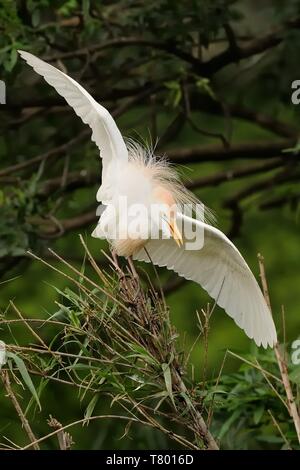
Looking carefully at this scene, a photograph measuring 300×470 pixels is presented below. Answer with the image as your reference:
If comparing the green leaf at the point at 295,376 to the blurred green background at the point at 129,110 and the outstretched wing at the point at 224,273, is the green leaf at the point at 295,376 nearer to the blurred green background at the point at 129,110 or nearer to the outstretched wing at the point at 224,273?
the outstretched wing at the point at 224,273

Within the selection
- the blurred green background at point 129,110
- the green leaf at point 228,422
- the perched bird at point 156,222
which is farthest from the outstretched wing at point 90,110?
→ the green leaf at point 228,422

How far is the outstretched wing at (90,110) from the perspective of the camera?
285 cm

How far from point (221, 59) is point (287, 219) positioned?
4.82 feet

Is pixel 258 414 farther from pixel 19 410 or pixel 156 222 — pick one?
pixel 19 410

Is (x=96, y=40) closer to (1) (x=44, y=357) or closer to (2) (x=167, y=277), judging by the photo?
(2) (x=167, y=277)

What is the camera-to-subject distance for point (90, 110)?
2.90 meters

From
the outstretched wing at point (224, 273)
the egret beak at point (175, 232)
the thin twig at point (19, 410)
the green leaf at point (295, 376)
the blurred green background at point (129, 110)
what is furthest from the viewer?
the blurred green background at point (129, 110)

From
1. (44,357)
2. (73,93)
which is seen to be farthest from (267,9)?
(44,357)

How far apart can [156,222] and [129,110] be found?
169 centimetres

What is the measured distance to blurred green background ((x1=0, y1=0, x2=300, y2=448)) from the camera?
3.94 metres

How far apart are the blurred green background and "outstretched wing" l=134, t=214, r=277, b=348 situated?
1.67 ft

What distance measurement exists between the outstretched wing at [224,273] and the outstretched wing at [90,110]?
237mm

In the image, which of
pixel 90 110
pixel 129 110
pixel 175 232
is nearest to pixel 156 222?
pixel 175 232

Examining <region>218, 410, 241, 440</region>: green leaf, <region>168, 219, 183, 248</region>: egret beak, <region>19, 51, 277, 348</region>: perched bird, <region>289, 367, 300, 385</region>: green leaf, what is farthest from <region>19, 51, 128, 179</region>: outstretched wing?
<region>218, 410, 241, 440</region>: green leaf
